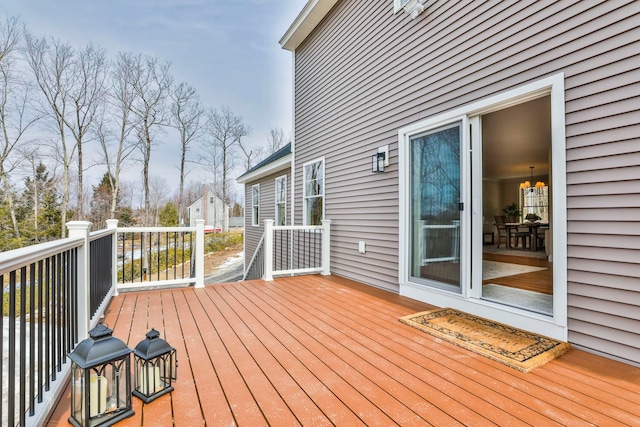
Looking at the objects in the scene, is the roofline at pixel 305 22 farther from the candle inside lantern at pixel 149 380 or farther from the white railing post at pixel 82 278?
the candle inside lantern at pixel 149 380

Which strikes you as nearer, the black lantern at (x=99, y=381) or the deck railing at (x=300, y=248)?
the black lantern at (x=99, y=381)

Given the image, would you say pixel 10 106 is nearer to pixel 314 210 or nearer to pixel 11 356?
pixel 314 210

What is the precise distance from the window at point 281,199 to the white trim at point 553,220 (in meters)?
4.56

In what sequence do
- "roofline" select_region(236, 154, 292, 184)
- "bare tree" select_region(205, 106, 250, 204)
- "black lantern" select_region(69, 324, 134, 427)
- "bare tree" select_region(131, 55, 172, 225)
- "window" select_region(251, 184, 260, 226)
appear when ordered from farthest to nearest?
"bare tree" select_region(205, 106, 250, 204) < "bare tree" select_region(131, 55, 172, 225) < "window" select_region(251, 184, 260, 226) < "roofline" select_region(236, 154, 292, 184) < "black lantern" select_region(69, 324, 134, 427)

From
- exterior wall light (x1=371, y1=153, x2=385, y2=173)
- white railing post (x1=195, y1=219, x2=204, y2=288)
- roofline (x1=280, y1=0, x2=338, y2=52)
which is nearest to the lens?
exterior wall light (x1=371, y1=153, x2=385, y2=173)

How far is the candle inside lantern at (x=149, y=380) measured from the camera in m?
1.78

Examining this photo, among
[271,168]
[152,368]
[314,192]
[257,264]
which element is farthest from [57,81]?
[152,368]

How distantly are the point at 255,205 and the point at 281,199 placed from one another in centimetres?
251

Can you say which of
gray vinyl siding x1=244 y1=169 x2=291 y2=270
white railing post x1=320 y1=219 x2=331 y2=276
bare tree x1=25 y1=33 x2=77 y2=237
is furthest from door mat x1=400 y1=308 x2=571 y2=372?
bare tree x1=25 y1=33 x2=77 y2=237

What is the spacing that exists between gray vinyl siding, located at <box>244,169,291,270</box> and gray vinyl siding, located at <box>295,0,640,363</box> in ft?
9.94

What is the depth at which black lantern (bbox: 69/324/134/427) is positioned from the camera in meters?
1.52

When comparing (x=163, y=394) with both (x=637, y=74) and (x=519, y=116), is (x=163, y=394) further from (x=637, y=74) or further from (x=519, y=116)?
(x=519, y=116)

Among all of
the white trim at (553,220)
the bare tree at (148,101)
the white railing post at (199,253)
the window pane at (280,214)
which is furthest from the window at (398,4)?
the bare tree at (148,101)

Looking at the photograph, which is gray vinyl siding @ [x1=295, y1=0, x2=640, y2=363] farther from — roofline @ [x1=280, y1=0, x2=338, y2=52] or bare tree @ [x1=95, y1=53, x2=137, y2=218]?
bare tree @ [x1=95, y1=53, x2=137, y2=218]
